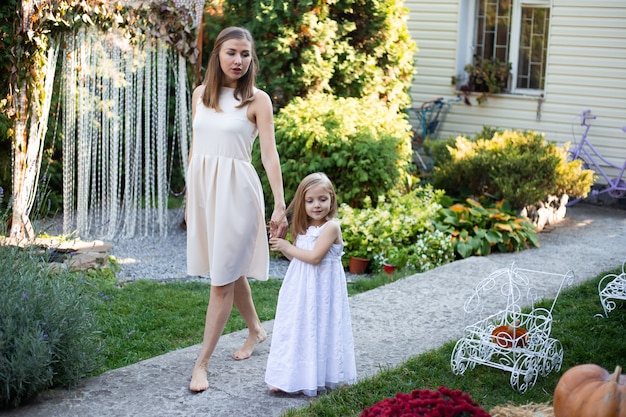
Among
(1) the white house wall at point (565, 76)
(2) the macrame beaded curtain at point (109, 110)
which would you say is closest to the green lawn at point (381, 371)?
(2) the macrame beaded curtain at point (109, 110)

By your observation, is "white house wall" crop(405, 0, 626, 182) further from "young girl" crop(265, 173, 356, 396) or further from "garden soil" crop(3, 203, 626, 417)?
"young girl" crop(265, 173, 356, 396)

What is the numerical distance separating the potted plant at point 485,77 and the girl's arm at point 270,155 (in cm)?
727

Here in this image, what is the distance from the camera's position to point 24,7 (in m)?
7.01

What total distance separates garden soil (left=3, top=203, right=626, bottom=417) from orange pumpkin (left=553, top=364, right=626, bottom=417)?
3.56ft

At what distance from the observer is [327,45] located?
876 centimetres

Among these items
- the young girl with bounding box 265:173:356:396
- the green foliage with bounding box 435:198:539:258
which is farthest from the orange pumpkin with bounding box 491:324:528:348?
the green foliage with bounding box 435:198:539:258

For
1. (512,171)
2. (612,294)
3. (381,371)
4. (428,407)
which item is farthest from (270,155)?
(512,171)

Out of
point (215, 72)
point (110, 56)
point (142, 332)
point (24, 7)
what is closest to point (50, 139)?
point (110, 56)

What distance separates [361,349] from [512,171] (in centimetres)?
433

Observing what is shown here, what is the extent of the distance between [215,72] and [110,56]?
394 cm

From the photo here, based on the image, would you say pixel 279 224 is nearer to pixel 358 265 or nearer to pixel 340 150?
pixel 358 265

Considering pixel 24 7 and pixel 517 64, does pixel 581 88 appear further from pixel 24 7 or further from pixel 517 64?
pixel 24 7

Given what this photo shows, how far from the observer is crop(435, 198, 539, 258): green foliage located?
25.1 ft

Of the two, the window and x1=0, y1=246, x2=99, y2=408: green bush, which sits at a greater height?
the window
